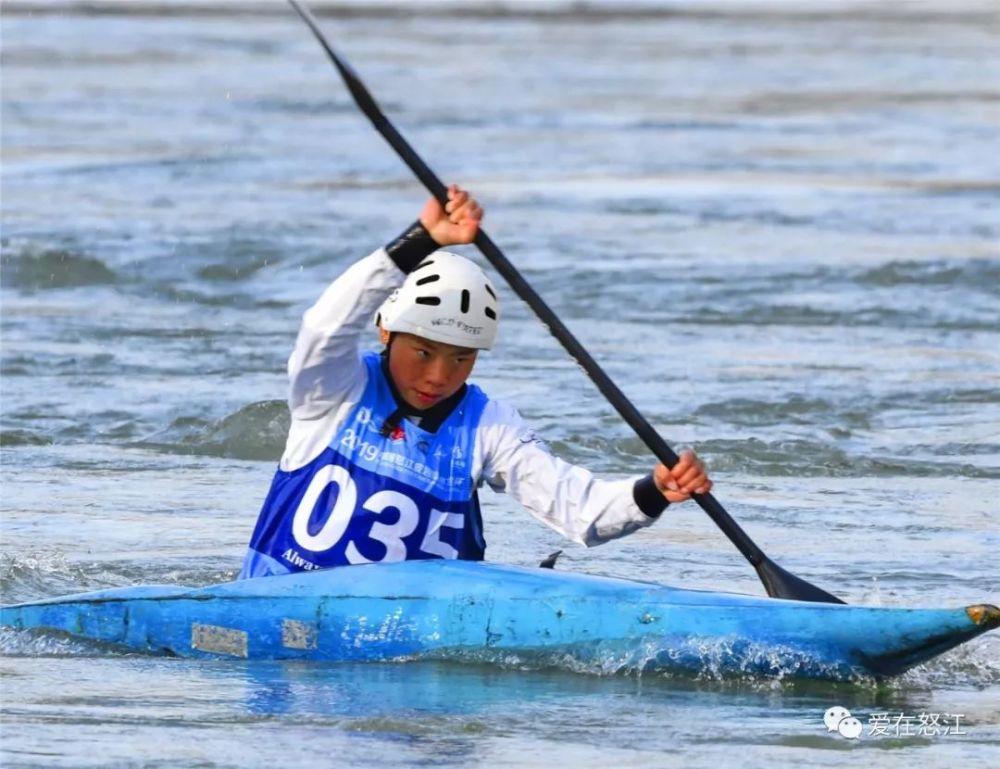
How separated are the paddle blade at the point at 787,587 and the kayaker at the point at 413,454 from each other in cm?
54

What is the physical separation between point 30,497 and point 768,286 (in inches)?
286

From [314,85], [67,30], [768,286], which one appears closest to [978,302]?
[768,286]

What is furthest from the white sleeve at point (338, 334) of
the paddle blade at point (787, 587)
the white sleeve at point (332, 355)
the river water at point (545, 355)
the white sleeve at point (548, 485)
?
the paddle blade at point (787, 587)

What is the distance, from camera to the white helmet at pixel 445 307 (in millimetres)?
7188

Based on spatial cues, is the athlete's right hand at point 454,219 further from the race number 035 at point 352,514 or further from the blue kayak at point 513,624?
the blue kayak at point 513,624

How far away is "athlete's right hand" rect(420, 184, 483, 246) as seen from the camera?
22.9 ft

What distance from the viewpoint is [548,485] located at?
7.41 metres

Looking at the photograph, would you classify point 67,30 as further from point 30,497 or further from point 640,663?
point 640,663

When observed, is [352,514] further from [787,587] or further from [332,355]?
[787,587]

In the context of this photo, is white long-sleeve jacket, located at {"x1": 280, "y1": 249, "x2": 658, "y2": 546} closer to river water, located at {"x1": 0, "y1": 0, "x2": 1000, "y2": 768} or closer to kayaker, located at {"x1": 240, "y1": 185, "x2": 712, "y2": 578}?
kayaker, located at {"x1": 240, "y1": 185, "x2": 712, "y2": 578}

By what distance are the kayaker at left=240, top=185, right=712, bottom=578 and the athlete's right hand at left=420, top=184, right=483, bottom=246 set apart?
8.6 inches

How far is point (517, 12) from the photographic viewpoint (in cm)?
5106

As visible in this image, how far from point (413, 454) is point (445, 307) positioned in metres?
0.52

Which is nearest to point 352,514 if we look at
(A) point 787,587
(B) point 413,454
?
(B) point 413,454
